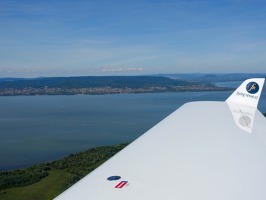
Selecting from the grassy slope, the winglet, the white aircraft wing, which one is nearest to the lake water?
the grassy slope

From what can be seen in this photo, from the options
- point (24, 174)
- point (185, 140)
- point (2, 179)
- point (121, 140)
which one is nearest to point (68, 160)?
point (24, 174)

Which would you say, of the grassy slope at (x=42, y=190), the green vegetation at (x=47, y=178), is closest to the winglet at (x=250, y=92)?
the grassy slope at (x=42, y=190)

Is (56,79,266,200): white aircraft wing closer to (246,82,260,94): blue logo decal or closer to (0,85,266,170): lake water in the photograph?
(246,82,260,94): blue logo decal

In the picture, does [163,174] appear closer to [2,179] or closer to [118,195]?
[118,195]

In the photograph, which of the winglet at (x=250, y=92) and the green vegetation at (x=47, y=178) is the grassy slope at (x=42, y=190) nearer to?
the green vegetation at (x=47, y=178)

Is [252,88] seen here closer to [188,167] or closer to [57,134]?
[188,167]

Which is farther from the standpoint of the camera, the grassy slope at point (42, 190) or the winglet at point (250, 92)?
the grassy slope at point (42, 190)
